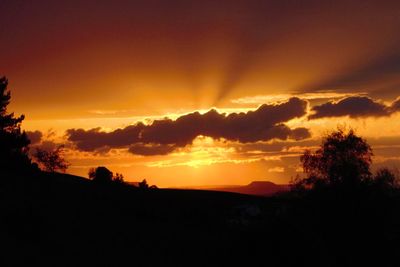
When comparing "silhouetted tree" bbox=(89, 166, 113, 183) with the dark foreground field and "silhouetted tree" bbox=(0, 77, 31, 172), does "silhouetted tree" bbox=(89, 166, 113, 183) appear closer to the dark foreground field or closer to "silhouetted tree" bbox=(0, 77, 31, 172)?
"silhouetted tree" bbox=(0, 77, 31, 172)

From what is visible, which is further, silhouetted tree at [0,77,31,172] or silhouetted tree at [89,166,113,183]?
silhouetted tree at [89,166,113,183]

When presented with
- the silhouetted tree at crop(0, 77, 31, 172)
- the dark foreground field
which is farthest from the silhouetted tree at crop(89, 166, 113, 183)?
the dark foreground field

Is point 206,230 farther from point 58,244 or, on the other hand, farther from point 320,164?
point 320,164

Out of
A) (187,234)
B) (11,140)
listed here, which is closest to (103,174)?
(11,140)

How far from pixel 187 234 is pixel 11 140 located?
4487 centimetres

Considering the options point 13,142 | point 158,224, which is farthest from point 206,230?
point 13,142

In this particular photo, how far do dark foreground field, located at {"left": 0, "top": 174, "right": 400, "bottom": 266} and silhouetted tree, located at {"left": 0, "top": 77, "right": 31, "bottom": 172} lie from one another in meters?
19.7

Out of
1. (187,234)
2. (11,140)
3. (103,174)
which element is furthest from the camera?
(103,174)

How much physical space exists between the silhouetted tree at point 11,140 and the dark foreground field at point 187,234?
64.5ft

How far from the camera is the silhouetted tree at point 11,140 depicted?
84.5 meters

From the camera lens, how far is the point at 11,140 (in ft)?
290

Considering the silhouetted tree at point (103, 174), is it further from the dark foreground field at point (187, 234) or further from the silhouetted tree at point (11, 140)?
the dark foreground field at point (187, 234)

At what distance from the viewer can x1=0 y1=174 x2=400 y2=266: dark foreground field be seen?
128ft

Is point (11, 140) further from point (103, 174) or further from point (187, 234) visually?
point (187, 234)
